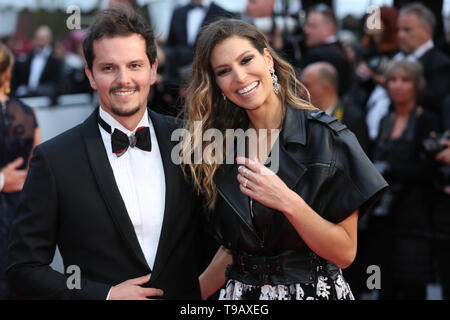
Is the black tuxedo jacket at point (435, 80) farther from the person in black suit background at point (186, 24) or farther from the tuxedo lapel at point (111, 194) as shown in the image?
the tuxedo lapel at point (111, 194)

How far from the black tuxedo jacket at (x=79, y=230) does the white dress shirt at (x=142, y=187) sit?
0.16ft

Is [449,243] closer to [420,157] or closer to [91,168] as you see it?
[420,157]

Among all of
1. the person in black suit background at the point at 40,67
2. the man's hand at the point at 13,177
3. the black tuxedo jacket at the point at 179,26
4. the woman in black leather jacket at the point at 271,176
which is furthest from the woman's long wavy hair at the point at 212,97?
the person in black suit background at the point at 40,67

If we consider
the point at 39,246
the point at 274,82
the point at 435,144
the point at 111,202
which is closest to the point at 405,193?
the point at 435,144

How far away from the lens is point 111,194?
7.16 feet

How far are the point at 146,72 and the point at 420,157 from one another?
2941mm

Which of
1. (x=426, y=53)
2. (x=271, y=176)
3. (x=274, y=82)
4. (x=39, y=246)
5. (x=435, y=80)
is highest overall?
(x=426, y=53)

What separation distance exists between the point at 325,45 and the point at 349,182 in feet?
11.6

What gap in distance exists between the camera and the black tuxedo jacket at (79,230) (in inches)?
84.7

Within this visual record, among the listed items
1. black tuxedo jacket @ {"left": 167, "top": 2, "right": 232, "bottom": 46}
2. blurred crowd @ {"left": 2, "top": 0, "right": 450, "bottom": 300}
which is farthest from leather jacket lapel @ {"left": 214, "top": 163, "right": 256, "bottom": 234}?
black tuxedo jacket @ {"left": 167, "top": 2, "right": 232, "bottom": 46}

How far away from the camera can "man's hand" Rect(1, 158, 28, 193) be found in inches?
148

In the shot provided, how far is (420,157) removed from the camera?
4547 mm

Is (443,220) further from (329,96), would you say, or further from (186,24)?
(186,24)
